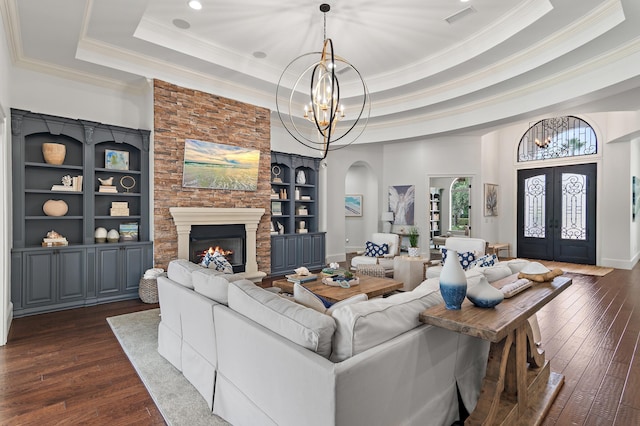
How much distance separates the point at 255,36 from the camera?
16.0ft

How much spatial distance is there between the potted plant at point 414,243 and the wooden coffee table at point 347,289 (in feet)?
4.81

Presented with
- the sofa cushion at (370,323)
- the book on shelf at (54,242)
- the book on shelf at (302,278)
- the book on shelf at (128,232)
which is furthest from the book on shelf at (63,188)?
the sofa cushion at (370,323)

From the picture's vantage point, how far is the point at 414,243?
7660mm

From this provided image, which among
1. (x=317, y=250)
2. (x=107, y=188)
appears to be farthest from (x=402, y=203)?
(x=107, y=188)

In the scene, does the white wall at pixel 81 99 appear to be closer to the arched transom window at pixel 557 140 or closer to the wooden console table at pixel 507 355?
the wooden console table at pixel 507 355

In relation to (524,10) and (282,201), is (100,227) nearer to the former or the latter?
(282,201)

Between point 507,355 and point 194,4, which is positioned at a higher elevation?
point 194,4

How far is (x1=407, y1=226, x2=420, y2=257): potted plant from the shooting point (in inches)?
228

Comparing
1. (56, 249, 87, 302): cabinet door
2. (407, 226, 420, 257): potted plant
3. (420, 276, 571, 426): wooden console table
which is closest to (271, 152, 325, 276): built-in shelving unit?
(407, 226, 420, 257): potted plant

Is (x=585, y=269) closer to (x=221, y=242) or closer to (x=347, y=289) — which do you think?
(x=347, y=289)

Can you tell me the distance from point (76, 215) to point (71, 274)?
915 mm

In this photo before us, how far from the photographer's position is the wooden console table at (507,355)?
1.77 metres

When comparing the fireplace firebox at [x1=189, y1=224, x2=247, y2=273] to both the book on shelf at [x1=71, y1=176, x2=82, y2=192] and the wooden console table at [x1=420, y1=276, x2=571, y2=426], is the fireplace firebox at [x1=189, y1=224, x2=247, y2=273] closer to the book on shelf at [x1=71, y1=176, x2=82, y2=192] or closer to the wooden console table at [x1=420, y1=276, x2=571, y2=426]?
the book on shelf at [x1=71, y1=176, x2=82, y2=192]

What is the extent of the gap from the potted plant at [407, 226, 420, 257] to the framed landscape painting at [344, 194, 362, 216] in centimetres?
210
